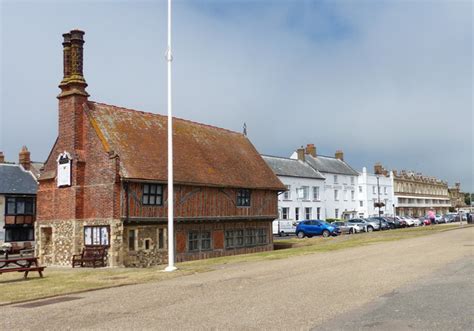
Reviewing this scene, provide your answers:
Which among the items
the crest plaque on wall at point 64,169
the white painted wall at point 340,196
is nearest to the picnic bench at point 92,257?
the crest plaque on wall at point 64,169

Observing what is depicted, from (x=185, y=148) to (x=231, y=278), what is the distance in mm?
17973

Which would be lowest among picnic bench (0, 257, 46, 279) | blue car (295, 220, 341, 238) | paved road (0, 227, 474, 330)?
paved road (0, 227, 474, 330)

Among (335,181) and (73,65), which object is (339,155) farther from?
(73,65)

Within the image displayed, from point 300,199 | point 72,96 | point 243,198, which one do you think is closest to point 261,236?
point 243,198

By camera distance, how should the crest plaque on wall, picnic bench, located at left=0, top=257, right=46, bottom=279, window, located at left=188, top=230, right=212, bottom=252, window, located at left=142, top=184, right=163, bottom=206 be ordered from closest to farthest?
1. picnic bench, located at left=0, top=257, right=46, bottom=279
2. window, located at left=142, top=184, right=163, bottom=206
3. the crest plaque on wall
4. window, located at left=188, top=230, right=212, bottom=252

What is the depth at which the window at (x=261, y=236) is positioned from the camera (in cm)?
3672

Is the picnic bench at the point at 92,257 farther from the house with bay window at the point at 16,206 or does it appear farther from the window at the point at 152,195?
the house with bay window at the point at 16,206

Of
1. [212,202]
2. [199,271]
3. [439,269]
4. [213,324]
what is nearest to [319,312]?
[213,324]

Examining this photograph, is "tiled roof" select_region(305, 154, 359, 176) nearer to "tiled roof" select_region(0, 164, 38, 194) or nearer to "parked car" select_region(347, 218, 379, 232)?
"parked car" select_region(347, 218, 379, 232)

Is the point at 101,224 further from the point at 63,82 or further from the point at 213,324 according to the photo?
A: the point at 213,324

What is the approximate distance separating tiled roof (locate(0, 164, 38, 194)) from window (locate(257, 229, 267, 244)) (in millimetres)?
24545

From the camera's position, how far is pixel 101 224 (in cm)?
2714

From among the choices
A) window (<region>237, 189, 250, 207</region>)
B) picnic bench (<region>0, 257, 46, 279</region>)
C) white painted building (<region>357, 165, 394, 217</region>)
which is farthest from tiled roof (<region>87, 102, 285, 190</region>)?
white painted building (<region>357, 165, 394, 217</region>)

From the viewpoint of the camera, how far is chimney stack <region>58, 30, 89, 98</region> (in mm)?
28402
